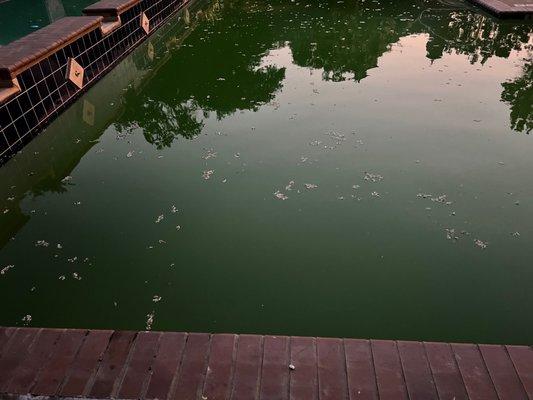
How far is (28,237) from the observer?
15.9 feet

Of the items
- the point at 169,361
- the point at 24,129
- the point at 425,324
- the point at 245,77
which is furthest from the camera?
the point at 245,77

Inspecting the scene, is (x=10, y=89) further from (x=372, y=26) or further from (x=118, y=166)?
(x=372, y=26)

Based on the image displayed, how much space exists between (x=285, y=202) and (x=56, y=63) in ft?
18.2

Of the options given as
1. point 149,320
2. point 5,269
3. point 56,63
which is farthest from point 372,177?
point 56,63

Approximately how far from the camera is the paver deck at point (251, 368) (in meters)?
2.96

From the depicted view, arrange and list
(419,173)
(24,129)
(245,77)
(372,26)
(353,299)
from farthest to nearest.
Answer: (372,26), (245,77), (24,129), (419,173), (353,299)

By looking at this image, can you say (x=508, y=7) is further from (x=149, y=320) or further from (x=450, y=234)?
(x=149, y=320)

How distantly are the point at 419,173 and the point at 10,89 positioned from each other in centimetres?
649

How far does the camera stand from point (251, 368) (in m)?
3.13

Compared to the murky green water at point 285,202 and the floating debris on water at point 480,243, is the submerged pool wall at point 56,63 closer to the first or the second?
the murky green water at point 285,202

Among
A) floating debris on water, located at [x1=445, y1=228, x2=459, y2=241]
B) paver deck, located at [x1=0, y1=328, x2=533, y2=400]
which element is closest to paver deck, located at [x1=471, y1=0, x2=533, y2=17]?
Result: floating debris on water, located at [x1=445, y1=228, x2=459, y2=241]

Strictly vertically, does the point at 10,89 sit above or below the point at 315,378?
above

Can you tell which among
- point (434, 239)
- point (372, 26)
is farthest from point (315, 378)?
point (372, 26)

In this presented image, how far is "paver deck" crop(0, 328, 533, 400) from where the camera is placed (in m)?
2.96
